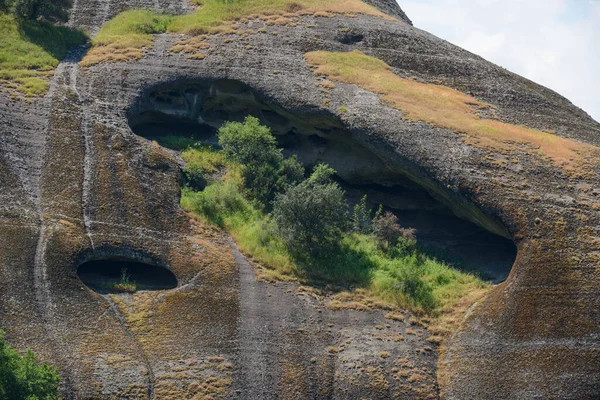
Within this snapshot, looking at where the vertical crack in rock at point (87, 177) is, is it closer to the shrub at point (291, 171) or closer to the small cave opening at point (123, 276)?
the small cave opening at point (123, 276)

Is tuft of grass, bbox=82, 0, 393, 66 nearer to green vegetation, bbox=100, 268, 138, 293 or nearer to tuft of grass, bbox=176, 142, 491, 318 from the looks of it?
tuft of grass, bbox=176, 142, 491, 318

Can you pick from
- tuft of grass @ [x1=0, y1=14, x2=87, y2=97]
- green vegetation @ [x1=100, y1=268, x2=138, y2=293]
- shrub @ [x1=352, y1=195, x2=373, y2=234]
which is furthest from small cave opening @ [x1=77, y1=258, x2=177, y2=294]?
tuft of grass @ [x1=0, y1=14, x2=87, y2=97]

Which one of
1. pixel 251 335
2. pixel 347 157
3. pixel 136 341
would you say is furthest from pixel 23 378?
pixel 347 157

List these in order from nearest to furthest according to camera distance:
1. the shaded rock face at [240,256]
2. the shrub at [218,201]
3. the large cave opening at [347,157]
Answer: the shaded rock face at [240,256] < the shrub at [218,201] < the large cave opening at [347,157]

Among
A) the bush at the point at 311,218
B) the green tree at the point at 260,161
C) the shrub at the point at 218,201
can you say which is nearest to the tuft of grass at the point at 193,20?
the green tree at the point at 260,161

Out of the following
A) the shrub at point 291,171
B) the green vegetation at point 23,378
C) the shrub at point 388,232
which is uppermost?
the shrub at point 291,171
